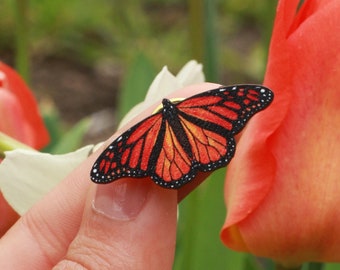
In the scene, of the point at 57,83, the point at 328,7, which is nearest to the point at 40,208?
the point at 328,7

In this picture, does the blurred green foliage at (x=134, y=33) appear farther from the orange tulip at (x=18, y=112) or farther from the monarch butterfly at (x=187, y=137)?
the monarch butterfly at (x=187, y=137)

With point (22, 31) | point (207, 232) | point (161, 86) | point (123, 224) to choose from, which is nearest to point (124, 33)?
point (22, 31)

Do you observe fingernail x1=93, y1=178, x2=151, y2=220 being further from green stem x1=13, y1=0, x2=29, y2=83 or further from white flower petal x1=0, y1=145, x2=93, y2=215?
green stem x1=13, y1=0, x2=29, y2=83

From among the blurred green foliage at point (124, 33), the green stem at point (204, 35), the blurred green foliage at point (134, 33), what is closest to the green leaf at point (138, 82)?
the green stem at point (204, 35)

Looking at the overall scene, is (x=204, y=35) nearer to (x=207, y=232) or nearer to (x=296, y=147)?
(x=207, y=232)

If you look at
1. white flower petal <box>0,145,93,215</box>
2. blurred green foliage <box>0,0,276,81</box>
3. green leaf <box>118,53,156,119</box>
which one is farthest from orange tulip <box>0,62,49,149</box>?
blurred green foliage <box>0,0,276,81</box>

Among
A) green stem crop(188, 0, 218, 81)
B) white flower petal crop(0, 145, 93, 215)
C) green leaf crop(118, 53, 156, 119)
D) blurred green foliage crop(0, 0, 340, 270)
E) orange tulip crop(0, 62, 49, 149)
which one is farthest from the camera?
blurred green foliage crop(0, 0, 340, 270)
